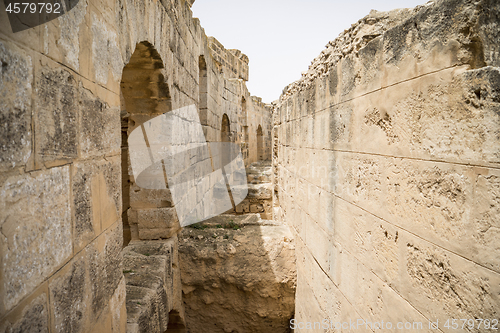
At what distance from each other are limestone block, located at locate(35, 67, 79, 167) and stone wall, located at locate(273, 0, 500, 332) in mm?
1696

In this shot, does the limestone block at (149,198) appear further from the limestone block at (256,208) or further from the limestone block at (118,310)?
the limestone block at (256,208)

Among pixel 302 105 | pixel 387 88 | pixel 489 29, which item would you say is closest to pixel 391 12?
pixel 387 88

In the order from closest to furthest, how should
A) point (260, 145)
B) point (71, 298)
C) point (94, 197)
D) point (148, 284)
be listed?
point (71, 298) → point (94, 197) → point (148, 284) → point (260, 145)

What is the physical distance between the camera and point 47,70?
3.76ft

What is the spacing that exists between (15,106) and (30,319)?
0.71m

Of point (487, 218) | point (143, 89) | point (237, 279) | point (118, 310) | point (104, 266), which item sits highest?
point (143, 89)

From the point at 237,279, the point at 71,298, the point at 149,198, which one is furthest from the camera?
the point at 237,279

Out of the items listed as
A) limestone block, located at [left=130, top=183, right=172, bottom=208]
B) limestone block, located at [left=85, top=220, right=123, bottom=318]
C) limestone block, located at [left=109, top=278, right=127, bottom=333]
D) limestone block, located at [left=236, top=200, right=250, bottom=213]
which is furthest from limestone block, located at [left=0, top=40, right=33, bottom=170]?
limestone block, located at [left=236, top=200, right=250, bottom=213]

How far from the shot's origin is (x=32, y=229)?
105 centimetres

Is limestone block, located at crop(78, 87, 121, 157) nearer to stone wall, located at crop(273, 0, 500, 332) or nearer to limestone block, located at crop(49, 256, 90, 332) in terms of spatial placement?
limestone block, located at crop(49, 256, 90, 332)

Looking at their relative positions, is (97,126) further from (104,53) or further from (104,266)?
(104,266)

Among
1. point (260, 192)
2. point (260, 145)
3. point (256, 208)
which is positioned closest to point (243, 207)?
point (256, 208)

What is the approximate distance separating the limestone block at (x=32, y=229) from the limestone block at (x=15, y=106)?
79mm

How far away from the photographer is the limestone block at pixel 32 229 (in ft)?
3.02
